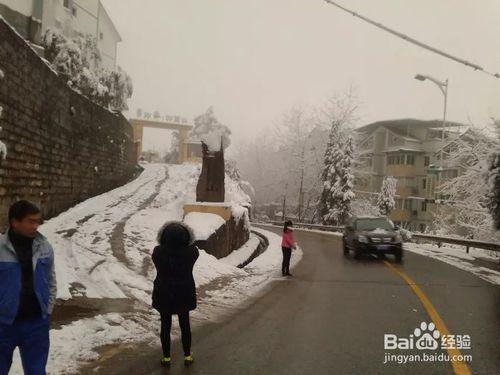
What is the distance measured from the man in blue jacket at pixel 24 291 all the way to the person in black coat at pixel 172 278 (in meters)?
1.57

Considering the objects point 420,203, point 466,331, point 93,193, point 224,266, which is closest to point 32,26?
point 93,193

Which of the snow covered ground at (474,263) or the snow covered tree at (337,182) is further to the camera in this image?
the snow covered tree at (337,182)

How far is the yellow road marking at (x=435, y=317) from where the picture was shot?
16.4 ft

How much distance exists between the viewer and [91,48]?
2045cm

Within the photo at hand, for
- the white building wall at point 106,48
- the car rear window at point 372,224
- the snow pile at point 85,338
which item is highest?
the white building wall at point 106,48

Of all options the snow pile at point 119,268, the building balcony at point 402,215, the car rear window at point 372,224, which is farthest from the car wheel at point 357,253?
the building balcony at point 402,215

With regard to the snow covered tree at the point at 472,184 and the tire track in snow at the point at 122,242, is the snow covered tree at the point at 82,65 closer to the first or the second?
the tire track in snow at the point at 122,242

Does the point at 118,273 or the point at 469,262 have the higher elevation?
the point at 118,273

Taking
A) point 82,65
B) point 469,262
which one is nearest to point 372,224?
point 469,262

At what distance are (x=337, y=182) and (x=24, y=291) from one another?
41.6 meters

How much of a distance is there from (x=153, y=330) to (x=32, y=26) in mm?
18936

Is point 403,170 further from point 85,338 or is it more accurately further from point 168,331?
point 168,331

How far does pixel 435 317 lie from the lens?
25.3ft

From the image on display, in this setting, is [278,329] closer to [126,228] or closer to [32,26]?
[126,228]
